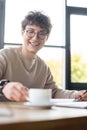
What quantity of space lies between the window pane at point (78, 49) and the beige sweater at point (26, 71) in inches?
47.3

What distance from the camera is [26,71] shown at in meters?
2.07

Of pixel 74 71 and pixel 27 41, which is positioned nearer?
pixel 27 41

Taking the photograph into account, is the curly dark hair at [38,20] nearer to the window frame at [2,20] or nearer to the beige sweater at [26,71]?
the beige sweater at [26,71]

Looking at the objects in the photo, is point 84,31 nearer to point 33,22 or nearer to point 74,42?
point 74,42

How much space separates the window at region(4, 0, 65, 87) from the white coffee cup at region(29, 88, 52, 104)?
217 centimetres

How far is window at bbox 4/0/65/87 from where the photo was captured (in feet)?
10.5

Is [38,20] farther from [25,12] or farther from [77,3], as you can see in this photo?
[77,3]

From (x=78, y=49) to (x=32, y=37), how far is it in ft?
4.64

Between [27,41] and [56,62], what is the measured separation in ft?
4.14

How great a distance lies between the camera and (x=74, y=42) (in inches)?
135

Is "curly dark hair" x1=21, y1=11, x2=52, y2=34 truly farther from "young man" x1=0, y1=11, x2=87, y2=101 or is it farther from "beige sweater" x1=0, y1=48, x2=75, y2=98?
"beige sweater" x1=0, y1=48, x2=75, y2=98

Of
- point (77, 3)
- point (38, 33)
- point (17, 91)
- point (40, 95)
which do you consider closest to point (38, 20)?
point (38, 33)

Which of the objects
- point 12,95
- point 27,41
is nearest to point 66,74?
point 27,41

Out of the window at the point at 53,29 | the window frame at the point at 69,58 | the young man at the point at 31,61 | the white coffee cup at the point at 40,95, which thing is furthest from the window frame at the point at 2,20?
the white coffee cup at the point at 40,95
